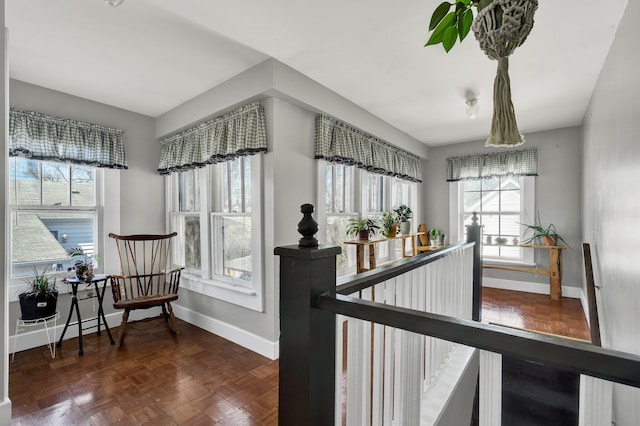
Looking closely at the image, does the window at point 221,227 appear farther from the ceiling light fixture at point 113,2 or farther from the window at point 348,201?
the ceiling light fixture at point 113,2

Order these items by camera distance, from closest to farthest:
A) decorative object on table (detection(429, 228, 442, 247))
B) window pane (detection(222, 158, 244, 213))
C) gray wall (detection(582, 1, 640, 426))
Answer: gray wall (detection(582, 1, 640, 426)), window pane (detection(222, 158, 244, 213)), decorative object on table (detection(429, 228, 442, 247))

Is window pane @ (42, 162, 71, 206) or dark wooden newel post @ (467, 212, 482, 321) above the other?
window pane @ (42, 162, 71, 206)

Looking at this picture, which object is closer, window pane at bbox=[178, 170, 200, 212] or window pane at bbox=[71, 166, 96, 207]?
window pane at bbox=[71, 166, 96, 207]

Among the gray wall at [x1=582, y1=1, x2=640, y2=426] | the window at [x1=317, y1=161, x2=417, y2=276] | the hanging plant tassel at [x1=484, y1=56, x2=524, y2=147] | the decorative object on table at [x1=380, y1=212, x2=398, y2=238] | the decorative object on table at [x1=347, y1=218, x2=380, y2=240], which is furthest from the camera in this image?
the decorative object on table at [x1=380, y1=212, x2=398, y2=238]

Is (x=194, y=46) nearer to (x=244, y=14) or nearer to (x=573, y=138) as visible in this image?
(x=244, y=14)

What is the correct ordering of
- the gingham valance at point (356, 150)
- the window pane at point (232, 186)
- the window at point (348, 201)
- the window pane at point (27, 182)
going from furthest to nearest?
1. the window at point (348, 201)
2. the window pane at point (232, 186)
3. the gingham valance at point (356, 150)
4. the window pane at point (27, 182)

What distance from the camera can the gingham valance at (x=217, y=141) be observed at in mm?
2551

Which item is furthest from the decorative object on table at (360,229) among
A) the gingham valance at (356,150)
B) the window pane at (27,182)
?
the window pane at (27,182)

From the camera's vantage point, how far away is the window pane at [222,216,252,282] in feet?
9.63

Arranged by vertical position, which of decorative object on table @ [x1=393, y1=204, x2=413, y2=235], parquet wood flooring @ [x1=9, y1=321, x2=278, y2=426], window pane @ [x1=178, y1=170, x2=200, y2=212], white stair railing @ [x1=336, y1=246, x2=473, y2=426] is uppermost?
window pane @ [x1=178, y1=170, x2=200, y2=212]

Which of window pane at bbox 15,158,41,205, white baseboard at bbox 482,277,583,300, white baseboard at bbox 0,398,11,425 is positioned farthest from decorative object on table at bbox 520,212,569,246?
window pane at bbox 15,158,41,205

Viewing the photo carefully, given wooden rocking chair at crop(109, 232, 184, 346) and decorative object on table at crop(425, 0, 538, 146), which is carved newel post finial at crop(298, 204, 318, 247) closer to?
decorative object on table at crop(425, 0, 538, 146)

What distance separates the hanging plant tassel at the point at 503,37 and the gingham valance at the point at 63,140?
3.48 meters

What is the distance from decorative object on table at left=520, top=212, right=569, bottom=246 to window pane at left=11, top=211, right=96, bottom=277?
5683 mm
